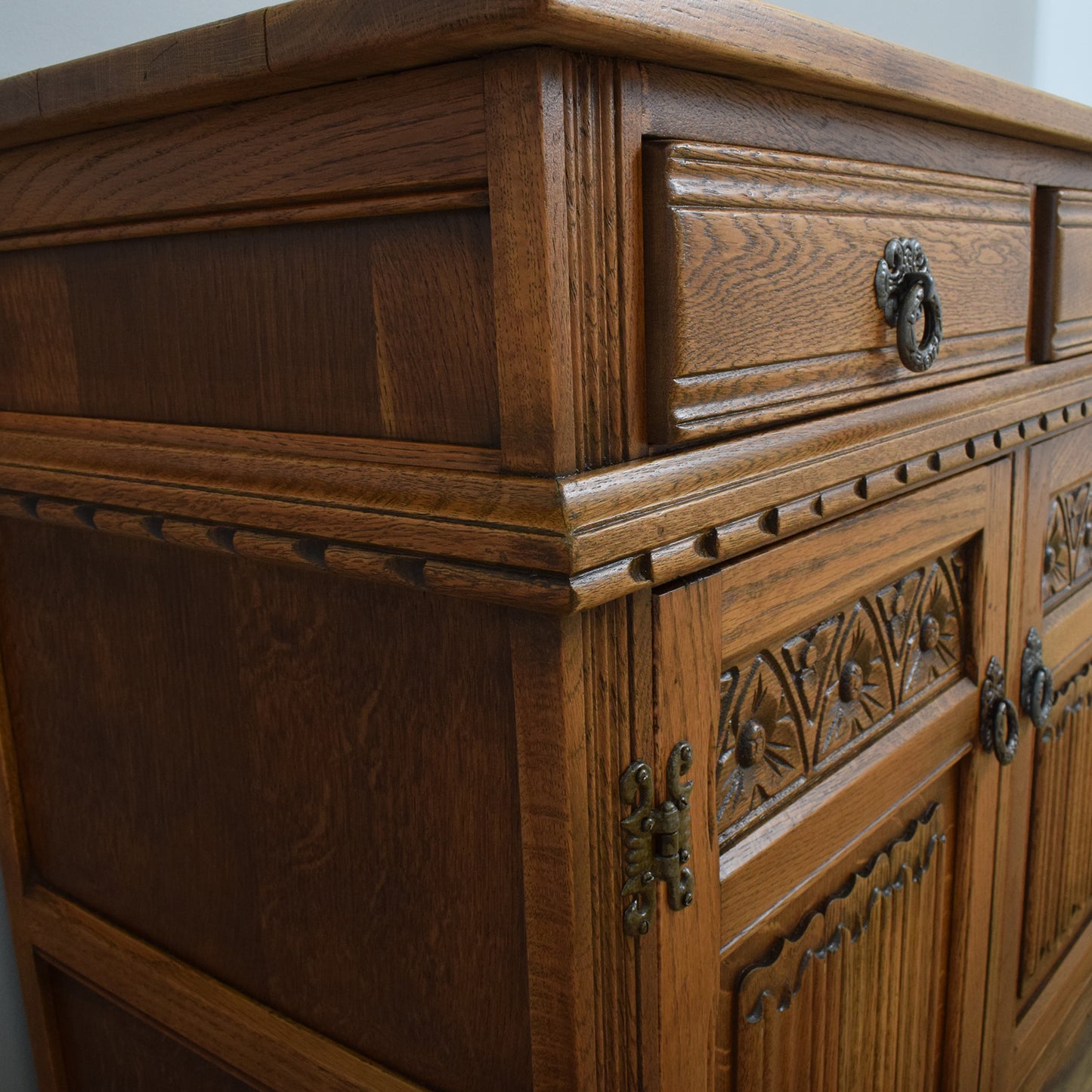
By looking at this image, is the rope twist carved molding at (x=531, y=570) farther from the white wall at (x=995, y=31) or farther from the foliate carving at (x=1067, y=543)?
the white wall at (x=995, y=31)

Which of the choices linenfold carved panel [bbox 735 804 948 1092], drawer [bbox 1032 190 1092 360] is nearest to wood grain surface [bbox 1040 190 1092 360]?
Result: drawer [bbox 1032 190 1092 360]

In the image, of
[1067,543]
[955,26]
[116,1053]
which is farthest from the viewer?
[955,26]

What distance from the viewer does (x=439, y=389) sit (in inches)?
15.8

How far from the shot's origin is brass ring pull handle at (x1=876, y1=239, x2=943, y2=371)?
521 mm

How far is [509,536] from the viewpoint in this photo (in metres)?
0.37

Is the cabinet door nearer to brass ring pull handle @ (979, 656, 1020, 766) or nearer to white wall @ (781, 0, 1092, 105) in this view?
brass ring pull handle @ (979, 656, 1020, 766)

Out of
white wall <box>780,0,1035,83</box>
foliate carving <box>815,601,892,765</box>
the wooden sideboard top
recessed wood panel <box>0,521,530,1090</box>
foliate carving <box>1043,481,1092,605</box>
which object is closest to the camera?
the wooden sideboard top

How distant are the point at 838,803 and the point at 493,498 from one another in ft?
0.98

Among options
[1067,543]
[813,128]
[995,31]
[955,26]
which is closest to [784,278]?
[813,128]

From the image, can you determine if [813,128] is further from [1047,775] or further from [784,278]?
[1047,775]

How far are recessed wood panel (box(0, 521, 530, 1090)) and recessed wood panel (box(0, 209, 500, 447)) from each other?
7 centimetres

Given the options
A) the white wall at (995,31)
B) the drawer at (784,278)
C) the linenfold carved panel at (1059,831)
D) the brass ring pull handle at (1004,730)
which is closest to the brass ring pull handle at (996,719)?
the brass ring pull handle at (1004,730)

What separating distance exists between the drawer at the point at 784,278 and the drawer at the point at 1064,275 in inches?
3.9

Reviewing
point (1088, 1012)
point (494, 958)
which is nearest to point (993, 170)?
point (494, 958)
